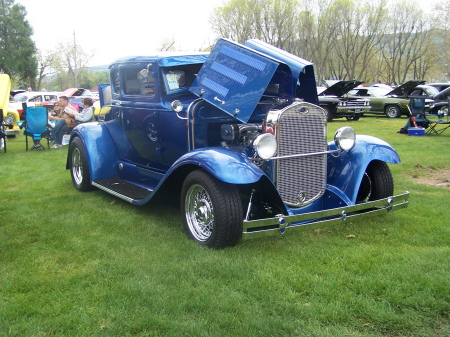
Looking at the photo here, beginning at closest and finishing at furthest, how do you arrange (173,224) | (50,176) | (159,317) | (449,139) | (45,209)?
1. (159,317)
2. (173,224)
3. (45,209)
4. (50,176)
5. (449,139)

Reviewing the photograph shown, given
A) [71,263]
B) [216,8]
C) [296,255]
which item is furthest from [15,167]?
[216,8]

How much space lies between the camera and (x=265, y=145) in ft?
13.3

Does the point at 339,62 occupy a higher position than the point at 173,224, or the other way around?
the point at 339,62

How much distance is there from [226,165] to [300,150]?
904 mm

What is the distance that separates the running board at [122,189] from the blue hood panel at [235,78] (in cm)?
146

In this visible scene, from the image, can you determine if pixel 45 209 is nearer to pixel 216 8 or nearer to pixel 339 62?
pixel 216 8

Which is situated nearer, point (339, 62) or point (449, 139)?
point (449, 139)

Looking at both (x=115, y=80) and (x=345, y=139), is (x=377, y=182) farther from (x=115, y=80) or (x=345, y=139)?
(x=115, y=80)

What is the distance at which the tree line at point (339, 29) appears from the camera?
43.5 meters

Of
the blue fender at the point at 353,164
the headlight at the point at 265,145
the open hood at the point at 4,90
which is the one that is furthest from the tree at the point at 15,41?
the headlight at the point at 265,145

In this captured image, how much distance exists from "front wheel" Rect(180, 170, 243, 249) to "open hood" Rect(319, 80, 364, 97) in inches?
539

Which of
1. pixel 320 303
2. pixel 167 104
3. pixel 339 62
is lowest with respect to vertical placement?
pixel 320 303

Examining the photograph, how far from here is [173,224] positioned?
4.91m

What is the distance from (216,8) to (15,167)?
130ft
